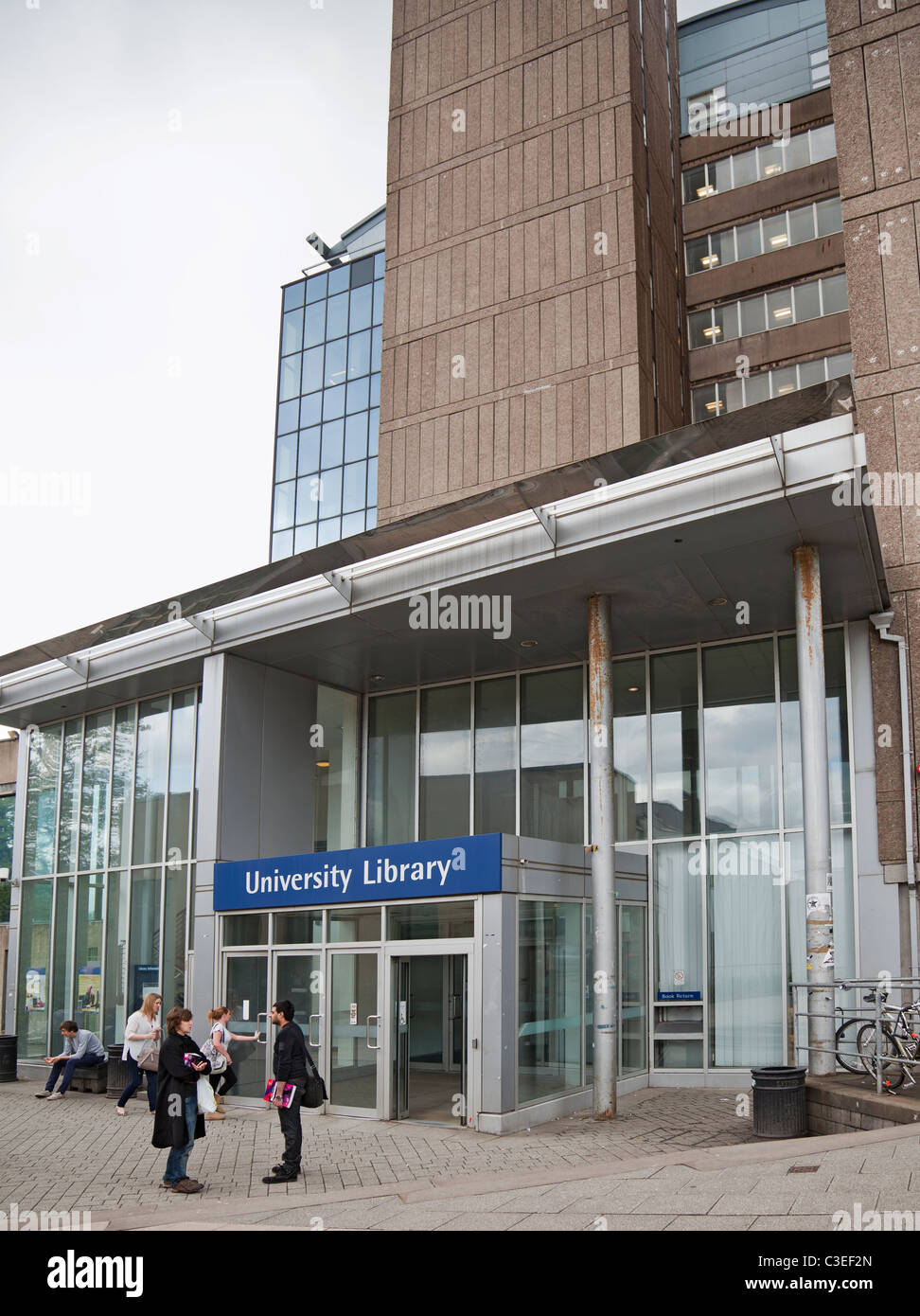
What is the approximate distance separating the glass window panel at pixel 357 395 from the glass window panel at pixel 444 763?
89.6 feet

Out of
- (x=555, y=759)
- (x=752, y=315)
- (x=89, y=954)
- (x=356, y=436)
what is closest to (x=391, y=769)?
(x=555, y=759)

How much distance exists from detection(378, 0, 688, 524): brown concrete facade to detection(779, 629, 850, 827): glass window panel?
8.26 metres

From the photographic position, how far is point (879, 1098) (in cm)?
1042

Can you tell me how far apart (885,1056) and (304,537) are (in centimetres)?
3726

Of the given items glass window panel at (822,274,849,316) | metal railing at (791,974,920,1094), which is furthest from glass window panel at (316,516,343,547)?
metal railing at (791,974,920,1094)

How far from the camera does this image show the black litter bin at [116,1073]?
16.9 m

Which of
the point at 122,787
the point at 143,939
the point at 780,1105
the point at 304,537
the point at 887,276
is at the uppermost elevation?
the point at 304,537

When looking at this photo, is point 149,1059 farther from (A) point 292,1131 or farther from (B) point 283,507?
(B) point 283,507

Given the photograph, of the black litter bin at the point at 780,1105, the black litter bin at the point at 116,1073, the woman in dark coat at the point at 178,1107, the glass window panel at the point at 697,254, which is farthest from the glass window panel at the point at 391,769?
the glass window panel at the point at 697,254

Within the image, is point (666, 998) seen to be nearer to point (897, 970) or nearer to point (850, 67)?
point (897, 970)

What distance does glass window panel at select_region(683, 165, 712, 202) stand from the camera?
32.0 meters

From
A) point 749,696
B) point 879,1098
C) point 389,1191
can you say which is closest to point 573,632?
point 749,696

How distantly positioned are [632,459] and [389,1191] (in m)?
8.46

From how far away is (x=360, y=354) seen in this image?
45.8 metres
